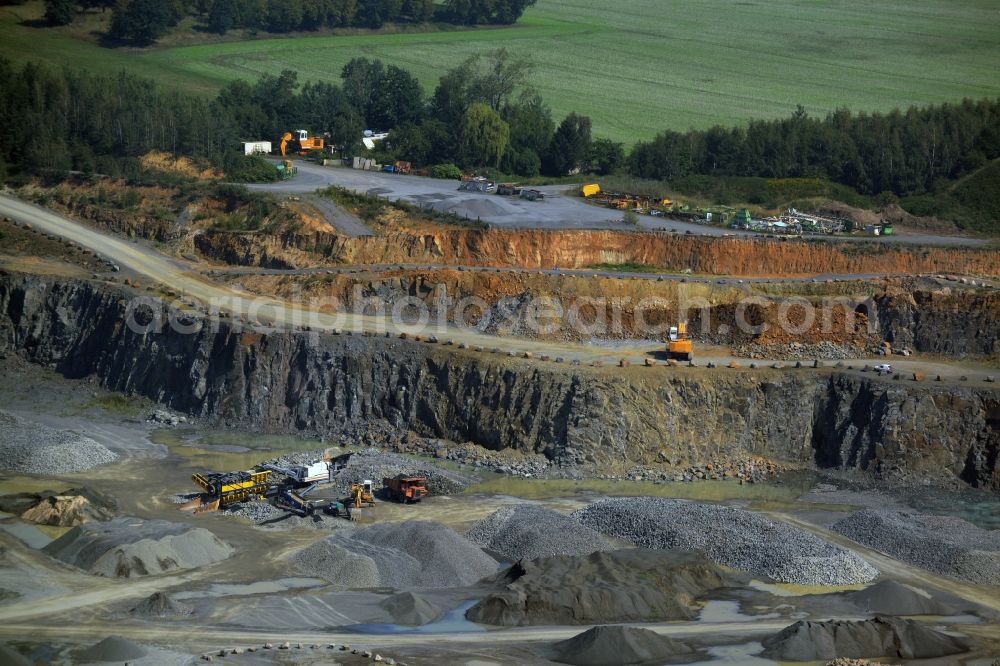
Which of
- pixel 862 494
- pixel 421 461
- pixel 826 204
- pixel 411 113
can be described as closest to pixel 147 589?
pixel 421 461

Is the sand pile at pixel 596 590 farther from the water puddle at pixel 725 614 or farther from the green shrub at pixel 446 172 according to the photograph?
the green shrub at pixel 446 172

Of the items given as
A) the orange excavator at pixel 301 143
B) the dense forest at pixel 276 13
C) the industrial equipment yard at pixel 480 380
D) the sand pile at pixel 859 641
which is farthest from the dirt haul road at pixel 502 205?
the sand pile at pixel 859 641

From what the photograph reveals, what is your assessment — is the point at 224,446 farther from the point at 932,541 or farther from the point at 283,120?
the point at 283,120

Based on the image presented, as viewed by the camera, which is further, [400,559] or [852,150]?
[852,150]

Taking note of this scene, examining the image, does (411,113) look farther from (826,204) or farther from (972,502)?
(972,502)

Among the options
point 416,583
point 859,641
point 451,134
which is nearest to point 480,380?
point 416,583

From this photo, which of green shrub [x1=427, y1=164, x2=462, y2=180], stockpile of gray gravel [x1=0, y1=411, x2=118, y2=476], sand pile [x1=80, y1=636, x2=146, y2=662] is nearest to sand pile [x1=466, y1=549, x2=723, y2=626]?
sand pile [x1=80, y1=636, x2=146, y2=662]
